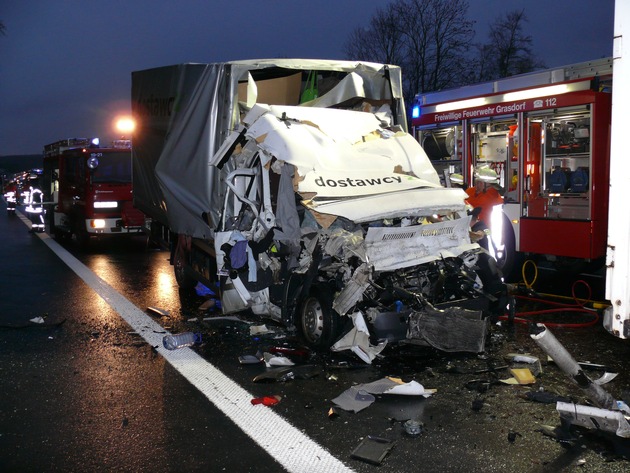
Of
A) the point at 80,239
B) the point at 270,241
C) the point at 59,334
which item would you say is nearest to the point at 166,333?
the point at 59,334

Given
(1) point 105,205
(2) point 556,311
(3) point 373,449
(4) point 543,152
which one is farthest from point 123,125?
(3) point 373,449

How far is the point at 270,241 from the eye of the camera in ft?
22.6

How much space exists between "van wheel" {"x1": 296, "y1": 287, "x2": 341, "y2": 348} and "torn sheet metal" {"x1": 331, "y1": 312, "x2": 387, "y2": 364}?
15 centimetres

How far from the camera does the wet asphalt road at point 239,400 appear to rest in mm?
4152

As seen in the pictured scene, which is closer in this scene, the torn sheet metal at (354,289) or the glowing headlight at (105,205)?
the torn sheet metal at (354,289)

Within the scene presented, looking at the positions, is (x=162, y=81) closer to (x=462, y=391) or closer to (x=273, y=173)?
(x=273, y=173)

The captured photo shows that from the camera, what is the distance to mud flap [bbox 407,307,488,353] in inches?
235

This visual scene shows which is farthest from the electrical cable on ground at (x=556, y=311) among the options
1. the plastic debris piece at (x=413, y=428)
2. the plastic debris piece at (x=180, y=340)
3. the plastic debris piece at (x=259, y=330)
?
the plastic debris piece at (x=180, y=340)

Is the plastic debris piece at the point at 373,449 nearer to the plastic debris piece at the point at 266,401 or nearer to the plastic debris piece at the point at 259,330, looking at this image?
the plastic debris piece at the point at 266,401

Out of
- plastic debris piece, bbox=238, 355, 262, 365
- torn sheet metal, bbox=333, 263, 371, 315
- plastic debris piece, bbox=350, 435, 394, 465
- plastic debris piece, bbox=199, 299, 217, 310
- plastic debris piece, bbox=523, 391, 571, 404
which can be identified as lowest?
plastic debris piece, bbox=350, 435, 394, 465

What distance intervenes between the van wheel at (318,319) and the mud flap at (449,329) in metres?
0.72

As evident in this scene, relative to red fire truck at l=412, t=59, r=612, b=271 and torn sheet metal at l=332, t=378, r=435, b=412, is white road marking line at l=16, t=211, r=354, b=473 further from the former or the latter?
red fire truck at l=412, t=59, r=612, b=271

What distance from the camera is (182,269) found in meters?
9.65

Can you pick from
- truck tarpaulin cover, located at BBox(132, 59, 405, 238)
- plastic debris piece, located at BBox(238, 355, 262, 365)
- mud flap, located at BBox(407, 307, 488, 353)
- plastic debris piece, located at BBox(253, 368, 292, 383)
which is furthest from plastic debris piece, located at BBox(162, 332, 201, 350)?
mud flap, located at BBox(407, 307, 488, 353)
